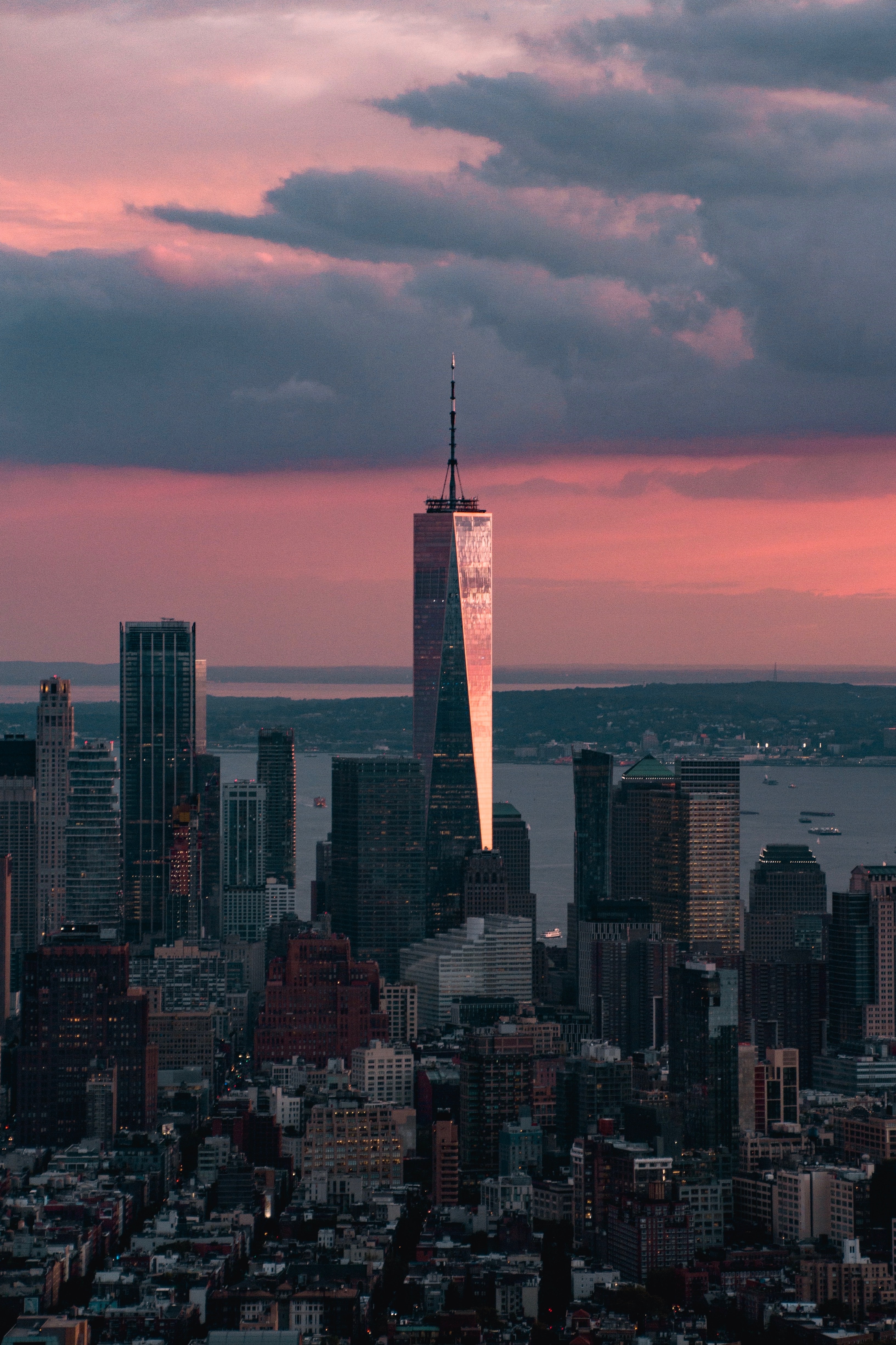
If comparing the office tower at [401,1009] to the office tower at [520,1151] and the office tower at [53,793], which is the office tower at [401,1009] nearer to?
the office tower at [53,793]

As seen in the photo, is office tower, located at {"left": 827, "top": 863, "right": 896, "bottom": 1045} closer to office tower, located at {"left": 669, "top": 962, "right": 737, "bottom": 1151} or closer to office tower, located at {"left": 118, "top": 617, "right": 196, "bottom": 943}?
office tower, located at {"left": 669, "top": 962, "right": 737, "bottom": 1151}

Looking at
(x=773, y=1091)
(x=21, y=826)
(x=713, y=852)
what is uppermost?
(x=21, y=826)

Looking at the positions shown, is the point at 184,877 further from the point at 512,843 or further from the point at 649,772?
the point at 649,772

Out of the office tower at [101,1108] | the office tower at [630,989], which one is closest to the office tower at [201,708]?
the office tower at [630,989]

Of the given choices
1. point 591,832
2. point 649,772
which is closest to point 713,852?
point 591,832

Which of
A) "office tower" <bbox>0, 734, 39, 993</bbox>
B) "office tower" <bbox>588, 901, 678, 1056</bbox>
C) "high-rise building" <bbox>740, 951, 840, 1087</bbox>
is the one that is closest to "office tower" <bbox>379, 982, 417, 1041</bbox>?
"office tower" <bbox>588, 901, 678, 1056</bbox>

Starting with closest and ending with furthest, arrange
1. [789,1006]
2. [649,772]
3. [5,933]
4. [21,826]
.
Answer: [789,1006] → [5,933] → [21,826] → [649,772]
